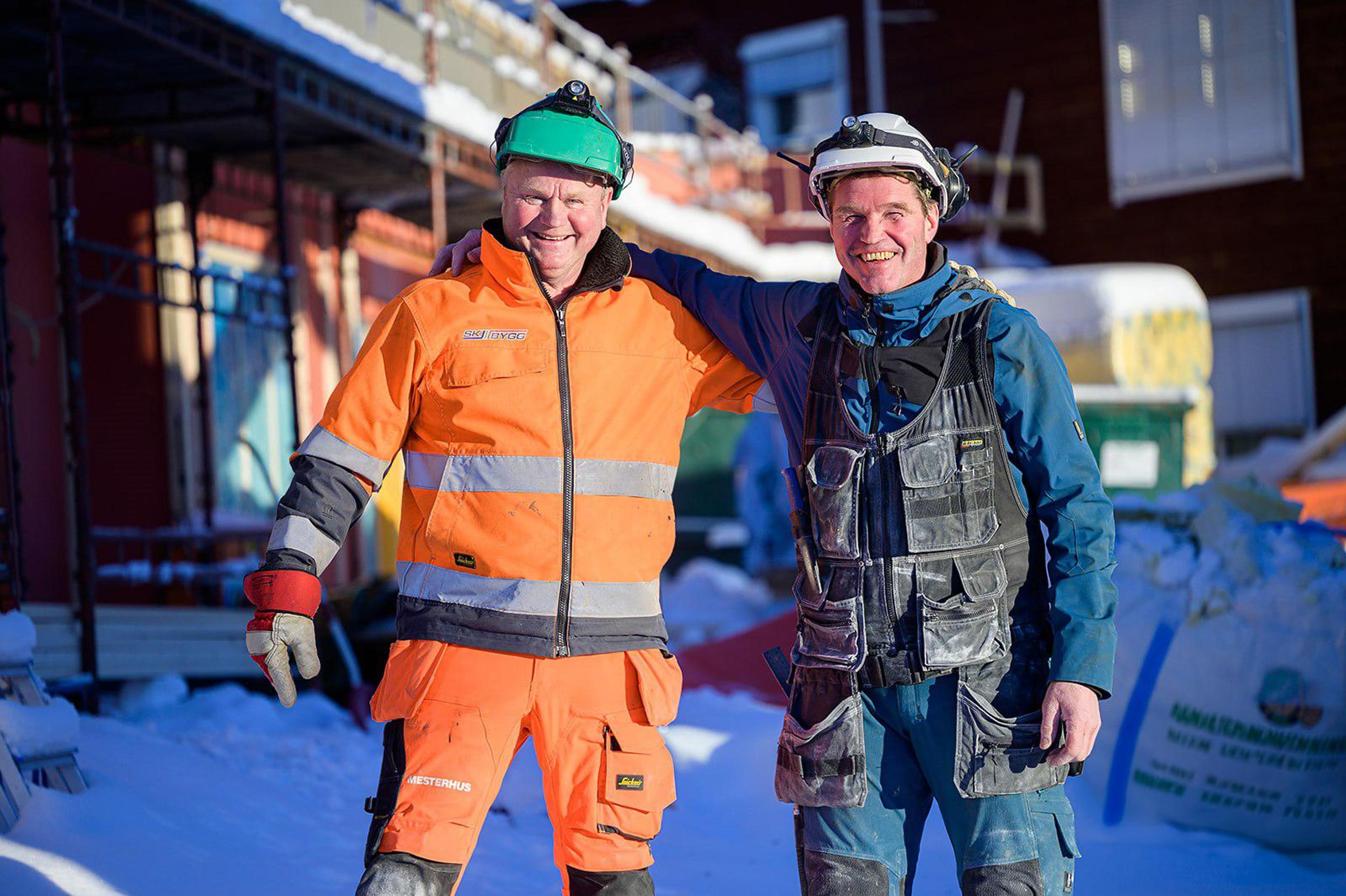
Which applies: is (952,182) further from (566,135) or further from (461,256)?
(461,256)

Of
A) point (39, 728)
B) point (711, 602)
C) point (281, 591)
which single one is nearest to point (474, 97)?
point (711, 602)

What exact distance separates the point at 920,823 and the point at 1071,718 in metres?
0.39

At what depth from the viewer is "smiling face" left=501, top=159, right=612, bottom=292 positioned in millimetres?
2668

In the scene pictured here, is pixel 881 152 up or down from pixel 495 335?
up

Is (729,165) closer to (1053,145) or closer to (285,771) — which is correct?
(1053,145)

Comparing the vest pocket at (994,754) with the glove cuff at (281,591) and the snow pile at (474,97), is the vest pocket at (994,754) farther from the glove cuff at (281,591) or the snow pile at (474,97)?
the snow pile at (474,97)

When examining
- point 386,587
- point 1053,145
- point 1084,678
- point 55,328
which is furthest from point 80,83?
point 1053,145

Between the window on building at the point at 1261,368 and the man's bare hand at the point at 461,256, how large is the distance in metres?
12.5

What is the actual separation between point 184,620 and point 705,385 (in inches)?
175

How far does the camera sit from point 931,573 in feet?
7.91

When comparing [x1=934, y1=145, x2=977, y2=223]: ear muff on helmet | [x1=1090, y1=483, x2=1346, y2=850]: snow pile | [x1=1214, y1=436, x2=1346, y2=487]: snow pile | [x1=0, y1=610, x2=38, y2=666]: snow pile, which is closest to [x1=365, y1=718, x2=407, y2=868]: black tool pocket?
[x1=934, y1=145, x2=977, y2=223]: ear muff on helmet

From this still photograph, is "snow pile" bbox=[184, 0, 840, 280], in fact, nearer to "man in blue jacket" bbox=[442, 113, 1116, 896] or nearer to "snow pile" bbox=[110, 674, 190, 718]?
"snow pile" bbox=[110, 674, 190, 718]

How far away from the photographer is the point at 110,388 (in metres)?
7.69

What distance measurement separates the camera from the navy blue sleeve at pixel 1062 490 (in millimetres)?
2340
